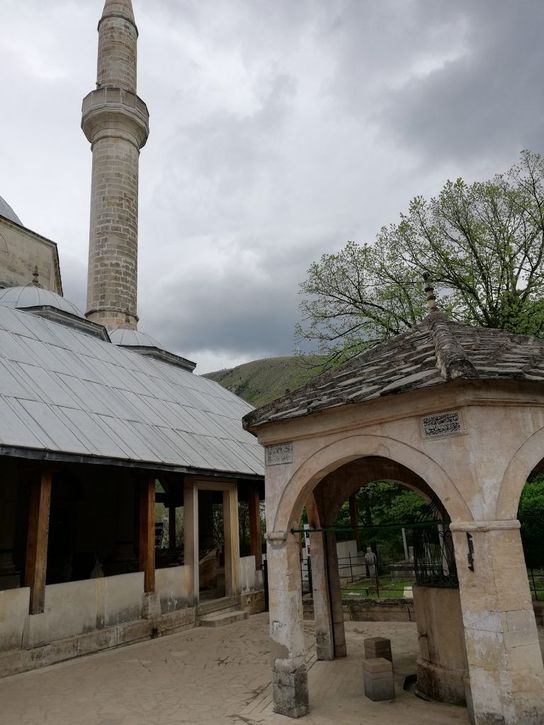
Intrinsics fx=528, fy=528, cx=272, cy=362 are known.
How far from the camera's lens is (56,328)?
13812 mm

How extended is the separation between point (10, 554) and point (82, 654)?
2395 mm

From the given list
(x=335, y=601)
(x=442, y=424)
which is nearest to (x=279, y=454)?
(x=442, y=424)

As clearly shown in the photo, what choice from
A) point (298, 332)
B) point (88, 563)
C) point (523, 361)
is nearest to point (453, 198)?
→ point (298, 332)

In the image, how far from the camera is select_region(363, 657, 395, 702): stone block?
5.99m

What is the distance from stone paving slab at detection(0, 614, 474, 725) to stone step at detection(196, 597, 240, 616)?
2.08m

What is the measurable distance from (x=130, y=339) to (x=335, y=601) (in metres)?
13.1

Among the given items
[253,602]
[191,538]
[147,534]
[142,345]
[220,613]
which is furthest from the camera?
[142,345]

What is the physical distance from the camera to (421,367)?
539cm

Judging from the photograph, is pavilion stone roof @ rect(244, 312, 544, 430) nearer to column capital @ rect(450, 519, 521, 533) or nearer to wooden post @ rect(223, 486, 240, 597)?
column capital @ rect(450, 519, 521, 533)

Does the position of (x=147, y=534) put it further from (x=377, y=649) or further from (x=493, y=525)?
(x=493, y=525)

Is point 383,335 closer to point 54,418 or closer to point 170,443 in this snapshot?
point 170,443

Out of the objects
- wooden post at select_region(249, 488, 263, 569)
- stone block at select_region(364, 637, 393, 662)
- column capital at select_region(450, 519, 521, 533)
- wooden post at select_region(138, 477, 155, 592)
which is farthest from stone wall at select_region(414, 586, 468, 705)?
wooden post at select_region(249, 488, 263, 569)

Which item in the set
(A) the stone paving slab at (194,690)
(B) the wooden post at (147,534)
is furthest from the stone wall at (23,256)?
(A) the stone paving slab at (194,690)

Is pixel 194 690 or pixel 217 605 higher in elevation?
pixel 217 605
